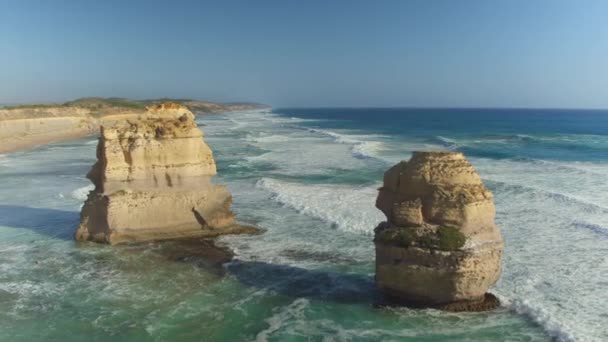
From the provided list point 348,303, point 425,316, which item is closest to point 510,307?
point 425,316

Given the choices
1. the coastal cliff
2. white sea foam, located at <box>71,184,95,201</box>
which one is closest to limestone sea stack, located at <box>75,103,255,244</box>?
white sea foam, located at <box>71,184,95,201</box>

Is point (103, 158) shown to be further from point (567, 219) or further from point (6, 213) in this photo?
point (567, 219)

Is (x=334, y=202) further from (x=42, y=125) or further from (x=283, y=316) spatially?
(x=42, y=125)

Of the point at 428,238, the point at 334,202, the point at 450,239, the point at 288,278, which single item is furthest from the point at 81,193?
the point at 450,239

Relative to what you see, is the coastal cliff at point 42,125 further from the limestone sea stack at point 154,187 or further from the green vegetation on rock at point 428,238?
the green vegetation on rock at point 428,238

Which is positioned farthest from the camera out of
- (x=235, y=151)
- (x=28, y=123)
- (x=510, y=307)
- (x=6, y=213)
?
(x=28, y=123)

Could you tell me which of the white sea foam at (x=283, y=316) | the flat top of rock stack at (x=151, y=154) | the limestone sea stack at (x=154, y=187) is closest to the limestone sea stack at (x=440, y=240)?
the white sea foam at (x=283, y=316)
